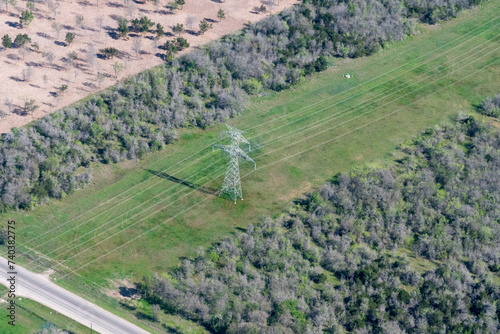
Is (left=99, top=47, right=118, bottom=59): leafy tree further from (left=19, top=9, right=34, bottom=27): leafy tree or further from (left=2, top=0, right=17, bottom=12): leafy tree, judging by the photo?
(left=2, top=0, right=17, bottom=12): leafy tree

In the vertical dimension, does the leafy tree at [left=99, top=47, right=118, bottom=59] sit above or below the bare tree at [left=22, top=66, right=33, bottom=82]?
above

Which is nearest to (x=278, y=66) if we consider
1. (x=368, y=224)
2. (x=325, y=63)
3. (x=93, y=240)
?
(x=325, y=63)

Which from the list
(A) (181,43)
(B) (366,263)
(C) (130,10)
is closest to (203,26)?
(A) (181,43)

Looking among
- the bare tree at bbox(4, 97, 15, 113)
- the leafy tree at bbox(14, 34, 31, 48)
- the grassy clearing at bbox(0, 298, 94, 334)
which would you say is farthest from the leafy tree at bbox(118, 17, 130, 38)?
the grassy clearing at bbox(0, 298, 94, 334)

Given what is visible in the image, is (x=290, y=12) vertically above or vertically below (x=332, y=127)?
above

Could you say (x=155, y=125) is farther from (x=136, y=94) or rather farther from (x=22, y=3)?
(x=22, y=3)

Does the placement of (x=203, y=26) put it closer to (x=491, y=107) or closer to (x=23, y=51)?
(x=23, y=51)

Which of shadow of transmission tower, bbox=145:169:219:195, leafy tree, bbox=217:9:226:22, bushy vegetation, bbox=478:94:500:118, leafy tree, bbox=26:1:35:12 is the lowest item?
shadow of transmission tower, bbox=145:169:219:195
